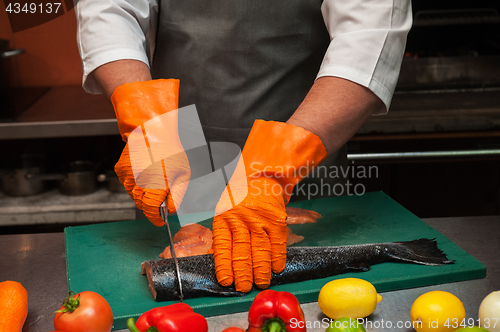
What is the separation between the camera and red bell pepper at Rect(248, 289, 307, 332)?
945 millimetres

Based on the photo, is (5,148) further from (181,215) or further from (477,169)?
(477,169)

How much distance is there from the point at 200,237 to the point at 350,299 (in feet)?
2.01

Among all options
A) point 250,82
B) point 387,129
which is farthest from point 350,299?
point 387,129

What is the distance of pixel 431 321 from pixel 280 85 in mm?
1065

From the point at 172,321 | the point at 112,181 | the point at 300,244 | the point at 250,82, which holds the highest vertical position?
the point at 250,82

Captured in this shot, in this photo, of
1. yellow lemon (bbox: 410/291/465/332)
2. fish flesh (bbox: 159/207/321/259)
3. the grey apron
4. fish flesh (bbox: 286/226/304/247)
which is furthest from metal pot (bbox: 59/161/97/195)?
yellow lemon (bbox: 410/291/465/332)

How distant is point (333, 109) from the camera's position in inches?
55.0

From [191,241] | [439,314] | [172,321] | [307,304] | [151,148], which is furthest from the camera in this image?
[191,241]

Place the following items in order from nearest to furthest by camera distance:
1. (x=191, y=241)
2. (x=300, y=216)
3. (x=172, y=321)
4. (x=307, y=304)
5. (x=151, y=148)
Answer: (x=172, y=321) → (x=307, y=304) → (x=151, y=148) → (x=191, y=241) → (x=300, y=216)

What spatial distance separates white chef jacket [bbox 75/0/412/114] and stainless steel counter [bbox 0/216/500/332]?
0.57 meters

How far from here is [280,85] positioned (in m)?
1.79

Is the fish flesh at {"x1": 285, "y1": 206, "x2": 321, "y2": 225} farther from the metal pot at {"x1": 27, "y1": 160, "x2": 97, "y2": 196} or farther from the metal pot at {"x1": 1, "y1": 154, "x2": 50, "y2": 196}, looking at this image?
the metal pot at {"x1": 1, "y1": 154, "x2": 50, "y2": 196}

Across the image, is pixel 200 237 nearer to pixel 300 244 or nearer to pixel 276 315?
pixel 300 244

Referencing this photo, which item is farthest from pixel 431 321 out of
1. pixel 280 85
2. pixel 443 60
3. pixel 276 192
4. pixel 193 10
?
pixel 443 60
